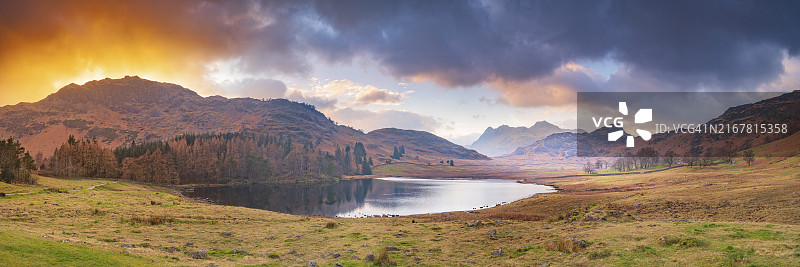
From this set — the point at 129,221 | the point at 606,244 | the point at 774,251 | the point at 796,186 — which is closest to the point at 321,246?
the point at 606,244

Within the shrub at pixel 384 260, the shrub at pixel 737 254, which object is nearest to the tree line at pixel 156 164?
the shrub at pixel 384 260

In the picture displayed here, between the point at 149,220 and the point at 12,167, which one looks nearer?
the point at 149,220

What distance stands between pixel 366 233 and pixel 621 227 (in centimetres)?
2362

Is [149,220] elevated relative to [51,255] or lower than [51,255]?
lower

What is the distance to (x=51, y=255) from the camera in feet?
54.0

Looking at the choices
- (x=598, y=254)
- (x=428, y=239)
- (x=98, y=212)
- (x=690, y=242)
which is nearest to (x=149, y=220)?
(x=98, y=212)

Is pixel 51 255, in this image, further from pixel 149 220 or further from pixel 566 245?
pixel 566 245

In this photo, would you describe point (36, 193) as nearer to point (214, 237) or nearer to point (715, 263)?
point (214, 237)

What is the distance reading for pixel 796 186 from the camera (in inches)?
1788

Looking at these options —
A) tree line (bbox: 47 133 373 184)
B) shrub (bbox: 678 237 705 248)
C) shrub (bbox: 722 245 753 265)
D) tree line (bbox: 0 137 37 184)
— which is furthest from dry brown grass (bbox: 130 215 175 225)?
tree line (bbox: 47 133 373 184)

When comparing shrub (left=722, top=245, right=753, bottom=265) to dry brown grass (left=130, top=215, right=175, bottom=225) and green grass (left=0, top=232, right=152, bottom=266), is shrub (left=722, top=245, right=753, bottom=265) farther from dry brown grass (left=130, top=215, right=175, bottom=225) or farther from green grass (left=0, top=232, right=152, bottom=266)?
dry brown grass (left=130, top=215, right=175, bottom=225)

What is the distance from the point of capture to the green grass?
14.9 m

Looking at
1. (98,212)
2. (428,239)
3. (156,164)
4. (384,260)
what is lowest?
(428,239)

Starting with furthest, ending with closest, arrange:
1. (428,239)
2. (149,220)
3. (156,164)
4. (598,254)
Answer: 1. (156,164)
2. (149,220)
3. (428,239)
4. (598,254)
